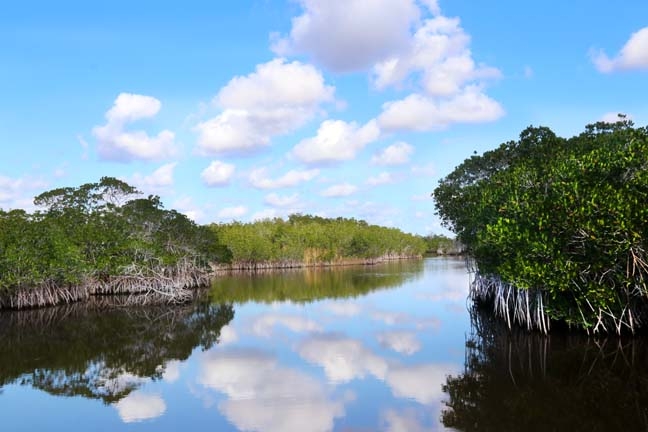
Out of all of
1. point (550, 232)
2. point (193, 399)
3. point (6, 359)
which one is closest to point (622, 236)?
point (550, 232)

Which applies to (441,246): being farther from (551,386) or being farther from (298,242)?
(551,386)

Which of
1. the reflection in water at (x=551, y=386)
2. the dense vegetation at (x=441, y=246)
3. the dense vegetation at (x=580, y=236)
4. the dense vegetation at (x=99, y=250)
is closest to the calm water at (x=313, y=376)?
the reflection in water at (x=551, y=386)

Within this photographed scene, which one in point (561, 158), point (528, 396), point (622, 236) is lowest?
point (528, 396)

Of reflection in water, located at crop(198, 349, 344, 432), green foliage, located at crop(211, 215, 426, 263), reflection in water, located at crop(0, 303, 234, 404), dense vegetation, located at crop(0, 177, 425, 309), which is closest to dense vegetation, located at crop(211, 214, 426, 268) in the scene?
green foliage, located at crop(211, 215, 426, 263)

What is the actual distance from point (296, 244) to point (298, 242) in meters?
0.50

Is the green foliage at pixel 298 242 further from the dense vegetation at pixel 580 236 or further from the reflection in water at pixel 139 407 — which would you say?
the reflection in water at pixel 139 407

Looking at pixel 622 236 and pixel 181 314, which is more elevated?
pixel 622 236

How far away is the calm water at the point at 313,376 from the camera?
795 cm

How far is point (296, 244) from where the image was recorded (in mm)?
51531

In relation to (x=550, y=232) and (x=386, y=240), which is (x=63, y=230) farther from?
(x=386, y=240)

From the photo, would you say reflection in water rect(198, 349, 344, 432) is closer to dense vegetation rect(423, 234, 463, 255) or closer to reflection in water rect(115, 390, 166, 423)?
reflection in water rect(115, 390, 166, 423)

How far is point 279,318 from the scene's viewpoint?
734 inches

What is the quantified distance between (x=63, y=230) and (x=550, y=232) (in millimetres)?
20423

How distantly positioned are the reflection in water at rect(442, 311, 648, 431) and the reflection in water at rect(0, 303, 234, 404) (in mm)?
5341
